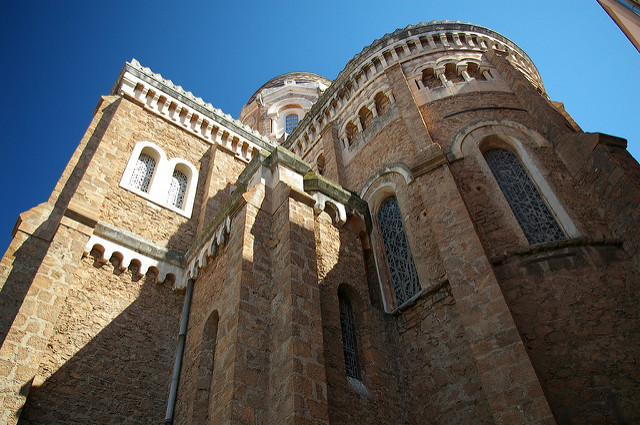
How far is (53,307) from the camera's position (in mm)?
7984

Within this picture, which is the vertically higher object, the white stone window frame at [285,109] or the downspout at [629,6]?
the white stone window frame at [285,109]

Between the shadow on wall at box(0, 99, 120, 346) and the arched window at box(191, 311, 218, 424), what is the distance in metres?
3.26

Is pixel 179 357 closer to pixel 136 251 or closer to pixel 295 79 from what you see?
pixel 136 251

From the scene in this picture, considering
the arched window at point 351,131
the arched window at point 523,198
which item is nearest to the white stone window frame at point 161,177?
the arched window at point 351,131

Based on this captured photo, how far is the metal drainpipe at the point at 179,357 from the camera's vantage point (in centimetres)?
796

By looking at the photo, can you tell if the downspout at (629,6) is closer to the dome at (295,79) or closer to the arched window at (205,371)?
the arched window at (205,371)

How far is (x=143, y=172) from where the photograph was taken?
42.0 ft

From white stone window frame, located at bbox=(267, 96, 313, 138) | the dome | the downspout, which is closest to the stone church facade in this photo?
the downspout

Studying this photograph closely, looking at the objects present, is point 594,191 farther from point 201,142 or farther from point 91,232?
point 201,142

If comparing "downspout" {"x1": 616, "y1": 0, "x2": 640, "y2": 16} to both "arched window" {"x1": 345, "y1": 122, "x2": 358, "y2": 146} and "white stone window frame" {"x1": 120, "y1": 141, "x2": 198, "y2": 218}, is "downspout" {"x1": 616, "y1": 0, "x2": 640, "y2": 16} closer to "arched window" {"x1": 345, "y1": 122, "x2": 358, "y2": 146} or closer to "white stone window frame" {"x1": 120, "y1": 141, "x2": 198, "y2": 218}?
"arched window" {"x1": 345, "y1": 122, "x2": 358, "y2": 146}

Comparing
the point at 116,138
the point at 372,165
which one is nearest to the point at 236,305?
the point at 372,165

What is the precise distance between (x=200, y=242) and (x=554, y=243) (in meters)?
7.11

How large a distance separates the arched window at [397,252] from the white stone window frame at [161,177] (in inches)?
223

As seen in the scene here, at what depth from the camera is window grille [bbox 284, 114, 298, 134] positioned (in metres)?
27.5
